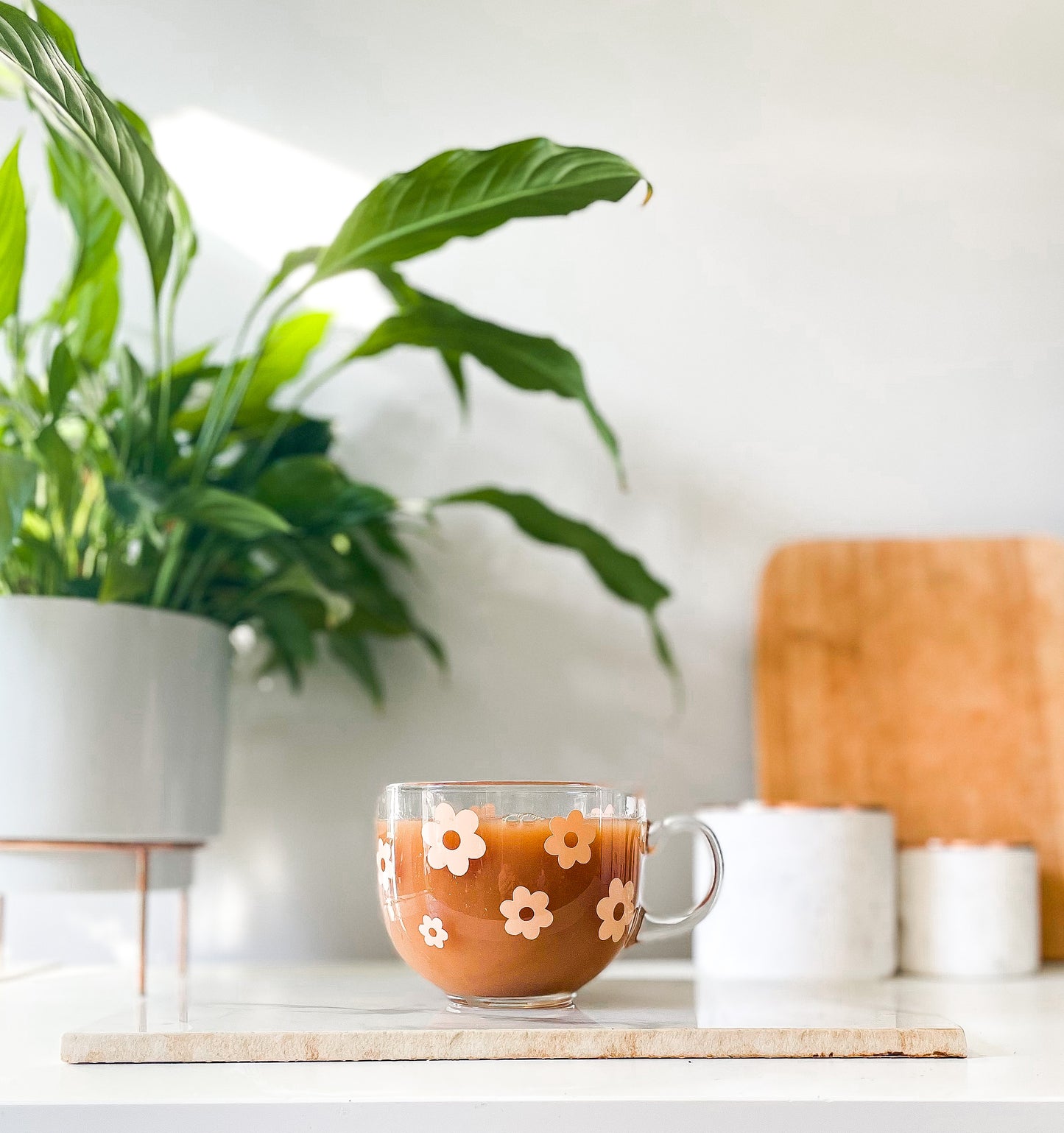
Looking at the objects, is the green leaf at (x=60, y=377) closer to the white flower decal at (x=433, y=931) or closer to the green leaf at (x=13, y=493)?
the green leaf at (x=13, y=493)

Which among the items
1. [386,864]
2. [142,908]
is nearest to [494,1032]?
[386,864]

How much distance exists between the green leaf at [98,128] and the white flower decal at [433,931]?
0.41 meters

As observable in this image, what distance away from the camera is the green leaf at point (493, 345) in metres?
0.71

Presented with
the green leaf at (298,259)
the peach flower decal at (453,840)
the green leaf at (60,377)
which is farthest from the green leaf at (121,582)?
the peach flower decal at (453,840)

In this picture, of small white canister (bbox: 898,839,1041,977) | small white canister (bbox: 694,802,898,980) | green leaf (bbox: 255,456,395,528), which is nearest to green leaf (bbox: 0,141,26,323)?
green leaf (bbox: 255,456,395,528)

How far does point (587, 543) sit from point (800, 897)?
0.95 ft

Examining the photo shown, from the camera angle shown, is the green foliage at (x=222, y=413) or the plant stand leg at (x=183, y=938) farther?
the plant stand leg at (x=183, y=938)

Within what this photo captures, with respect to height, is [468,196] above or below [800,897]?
above

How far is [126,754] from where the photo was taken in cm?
70

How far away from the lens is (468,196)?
2.06ft

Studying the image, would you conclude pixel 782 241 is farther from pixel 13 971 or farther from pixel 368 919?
pixel 13 971

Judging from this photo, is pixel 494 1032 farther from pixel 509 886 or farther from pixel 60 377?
pixel 60 377

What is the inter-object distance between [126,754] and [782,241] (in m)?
0.71

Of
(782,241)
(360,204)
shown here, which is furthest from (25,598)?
(782,241)
